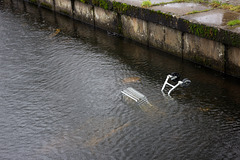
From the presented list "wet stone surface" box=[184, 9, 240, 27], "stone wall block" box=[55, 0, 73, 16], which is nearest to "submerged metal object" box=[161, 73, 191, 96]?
"wet stone surface" box=[184, 9, 240, 27]

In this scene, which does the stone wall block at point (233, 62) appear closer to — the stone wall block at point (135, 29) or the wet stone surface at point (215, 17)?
the wet stone surface at point (215, 17)

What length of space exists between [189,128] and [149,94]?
2454 mm

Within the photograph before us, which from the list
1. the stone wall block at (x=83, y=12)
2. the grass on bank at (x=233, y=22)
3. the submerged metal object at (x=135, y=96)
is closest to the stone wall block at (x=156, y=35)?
the grass on bank at (x=233, y=22)

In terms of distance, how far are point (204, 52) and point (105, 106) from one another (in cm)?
485

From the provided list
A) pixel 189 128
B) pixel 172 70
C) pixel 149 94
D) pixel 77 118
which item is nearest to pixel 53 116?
pixel 77 118

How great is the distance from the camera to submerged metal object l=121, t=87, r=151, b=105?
12797 mm

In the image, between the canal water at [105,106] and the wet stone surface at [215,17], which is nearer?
the canal water at [105,106]

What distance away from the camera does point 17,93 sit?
14.0 metres

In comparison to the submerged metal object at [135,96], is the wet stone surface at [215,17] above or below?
above

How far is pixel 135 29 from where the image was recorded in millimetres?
18109

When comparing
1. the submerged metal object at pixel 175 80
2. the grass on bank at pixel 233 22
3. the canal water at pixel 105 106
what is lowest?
the canal water at pixel 105 106

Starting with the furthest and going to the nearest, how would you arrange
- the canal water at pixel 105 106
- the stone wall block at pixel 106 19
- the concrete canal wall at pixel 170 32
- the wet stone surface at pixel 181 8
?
the stone wall block at pixel 106 19, the wet stone surface at pixel 181 8, the concrete canal wall at pixel 170 32, the canal water at pixel 105 106

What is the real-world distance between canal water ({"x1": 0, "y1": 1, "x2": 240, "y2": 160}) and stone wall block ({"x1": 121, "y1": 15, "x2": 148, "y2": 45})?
1.42ft

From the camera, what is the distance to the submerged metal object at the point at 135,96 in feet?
42.0
